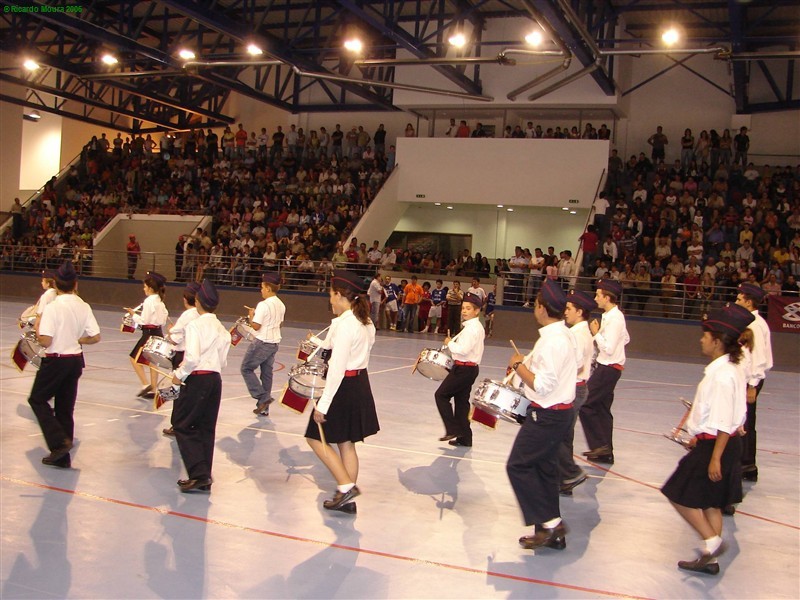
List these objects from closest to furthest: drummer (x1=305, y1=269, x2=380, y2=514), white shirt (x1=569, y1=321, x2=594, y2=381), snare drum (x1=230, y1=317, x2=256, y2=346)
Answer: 1. drummer (x1=305, y1=269, x2=380, y2=514)
2. white shirt (x1=569, y1=321, x2=594, y2=381)
3. snare drum (x1=230, y1=317, x2=256, y2=346)

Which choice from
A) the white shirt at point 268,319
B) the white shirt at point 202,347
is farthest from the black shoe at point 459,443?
the white shirt at point 202,347

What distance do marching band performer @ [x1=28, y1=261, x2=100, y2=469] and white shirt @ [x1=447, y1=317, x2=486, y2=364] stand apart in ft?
11.9

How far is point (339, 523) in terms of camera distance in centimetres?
608

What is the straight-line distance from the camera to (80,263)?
29859 mm

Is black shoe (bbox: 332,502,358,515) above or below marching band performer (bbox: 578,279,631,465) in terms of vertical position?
below

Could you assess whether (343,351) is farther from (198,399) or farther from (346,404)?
(198,399)

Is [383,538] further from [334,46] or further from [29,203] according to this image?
[29,203]

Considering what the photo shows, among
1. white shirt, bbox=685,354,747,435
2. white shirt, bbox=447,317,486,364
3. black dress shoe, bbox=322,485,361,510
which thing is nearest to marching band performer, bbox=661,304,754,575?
white shirt, bbox=685,354,747,435

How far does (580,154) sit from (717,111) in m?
5.88

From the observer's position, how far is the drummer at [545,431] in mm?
5582

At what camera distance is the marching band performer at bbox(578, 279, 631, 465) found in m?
8.24

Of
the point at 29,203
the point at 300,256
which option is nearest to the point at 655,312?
the point at 300,256

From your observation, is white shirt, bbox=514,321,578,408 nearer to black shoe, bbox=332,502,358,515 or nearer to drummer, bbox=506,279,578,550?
drummer, bbox=506,279,578,550

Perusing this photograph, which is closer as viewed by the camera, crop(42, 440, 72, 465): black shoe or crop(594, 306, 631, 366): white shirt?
crop(42, 440, 72, 465): black shoe
